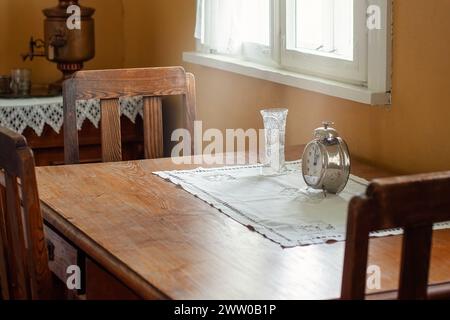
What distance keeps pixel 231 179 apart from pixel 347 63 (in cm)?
52

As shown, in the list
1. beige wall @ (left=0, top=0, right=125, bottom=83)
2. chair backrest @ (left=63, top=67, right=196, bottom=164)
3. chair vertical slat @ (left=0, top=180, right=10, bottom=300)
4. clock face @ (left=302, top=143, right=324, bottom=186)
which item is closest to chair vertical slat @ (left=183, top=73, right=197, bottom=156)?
chair backrest @ (left=63, top=67, right=196, bottom=164)

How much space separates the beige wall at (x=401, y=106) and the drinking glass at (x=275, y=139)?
0.86 ft

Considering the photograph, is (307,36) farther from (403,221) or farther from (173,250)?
(403,221)

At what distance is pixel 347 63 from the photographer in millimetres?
2619

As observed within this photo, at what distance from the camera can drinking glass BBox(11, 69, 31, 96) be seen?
3707mm

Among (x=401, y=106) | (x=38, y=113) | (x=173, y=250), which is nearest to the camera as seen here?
(x=173, y=250)

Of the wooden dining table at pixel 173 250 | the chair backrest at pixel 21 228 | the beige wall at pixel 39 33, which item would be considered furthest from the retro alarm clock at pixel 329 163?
the beige wall at pixel 39 33

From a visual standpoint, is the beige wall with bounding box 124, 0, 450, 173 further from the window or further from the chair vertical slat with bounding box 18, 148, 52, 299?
the chair vertical slat with bounding box 18, 148, 52, 299

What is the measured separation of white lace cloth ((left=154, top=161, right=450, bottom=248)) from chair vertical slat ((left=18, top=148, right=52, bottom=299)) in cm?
42

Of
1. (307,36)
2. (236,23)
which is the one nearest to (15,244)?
(307,36)

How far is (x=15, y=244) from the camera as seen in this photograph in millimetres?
1832

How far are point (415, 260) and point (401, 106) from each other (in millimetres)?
1183

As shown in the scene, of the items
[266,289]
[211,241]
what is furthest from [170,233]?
[266,289]

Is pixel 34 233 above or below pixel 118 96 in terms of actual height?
below
